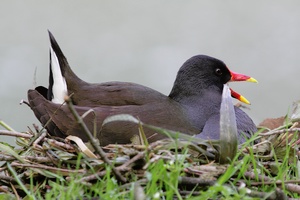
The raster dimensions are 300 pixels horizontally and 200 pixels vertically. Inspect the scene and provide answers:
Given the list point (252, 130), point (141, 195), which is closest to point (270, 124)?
point (252, 130)

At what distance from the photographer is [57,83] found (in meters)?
4.65

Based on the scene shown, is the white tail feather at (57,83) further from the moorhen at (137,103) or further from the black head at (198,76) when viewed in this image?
the black head at (198,76)

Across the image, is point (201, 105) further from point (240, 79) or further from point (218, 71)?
point (240, 79)

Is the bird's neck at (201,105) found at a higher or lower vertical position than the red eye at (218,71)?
lower

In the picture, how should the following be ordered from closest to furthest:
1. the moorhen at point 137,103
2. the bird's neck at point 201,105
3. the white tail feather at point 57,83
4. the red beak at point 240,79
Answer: the moorhen at point 137,103, the bird's neck at point 201,105, the white tail feather at point 57,83, the red beak at point 240,79

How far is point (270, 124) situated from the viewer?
15.3ft

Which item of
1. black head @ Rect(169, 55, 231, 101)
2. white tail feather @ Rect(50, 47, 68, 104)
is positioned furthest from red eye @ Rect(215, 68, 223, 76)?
white tail feather @ Rect(50, 47, 68, 104)

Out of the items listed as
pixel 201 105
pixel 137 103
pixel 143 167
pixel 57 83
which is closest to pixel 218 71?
pixel 201 105

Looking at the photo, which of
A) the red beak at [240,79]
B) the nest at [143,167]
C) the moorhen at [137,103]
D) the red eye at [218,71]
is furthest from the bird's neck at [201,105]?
the nest at [143,167]

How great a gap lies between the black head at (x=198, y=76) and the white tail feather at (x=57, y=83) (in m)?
0.94

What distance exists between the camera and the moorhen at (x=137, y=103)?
Result: 397cm

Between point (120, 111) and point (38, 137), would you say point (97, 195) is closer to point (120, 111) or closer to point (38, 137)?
point (38, 137)

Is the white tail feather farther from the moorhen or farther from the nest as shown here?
the nest

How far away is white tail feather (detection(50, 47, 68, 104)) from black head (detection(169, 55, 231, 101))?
94 centimetres
